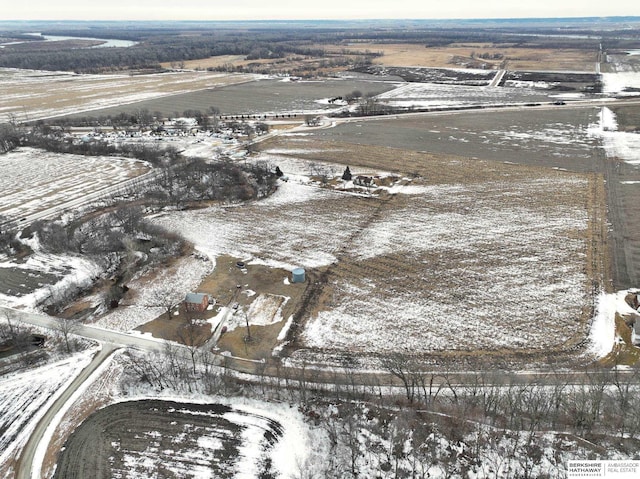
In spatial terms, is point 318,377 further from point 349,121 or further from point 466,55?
point 466,55

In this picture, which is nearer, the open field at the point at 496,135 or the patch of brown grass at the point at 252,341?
the patch of brown grass at the point at 252,341

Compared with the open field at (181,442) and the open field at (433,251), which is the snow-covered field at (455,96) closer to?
the open field at (433,251)

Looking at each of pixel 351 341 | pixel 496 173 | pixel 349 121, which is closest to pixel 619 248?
pixel 496 173

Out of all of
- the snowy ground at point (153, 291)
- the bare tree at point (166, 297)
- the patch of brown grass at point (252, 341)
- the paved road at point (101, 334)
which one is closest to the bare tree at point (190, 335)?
the paved road at point (101, 334)

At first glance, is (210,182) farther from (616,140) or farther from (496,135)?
(616,140)

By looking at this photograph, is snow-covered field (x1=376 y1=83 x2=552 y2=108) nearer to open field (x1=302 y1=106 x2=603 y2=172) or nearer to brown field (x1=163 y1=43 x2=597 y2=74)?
open field (x1=302 y1=106 x2=603 y2=172)

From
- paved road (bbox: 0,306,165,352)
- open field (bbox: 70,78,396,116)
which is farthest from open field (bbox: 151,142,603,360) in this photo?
open field (bbox: 70,78,396,116)
